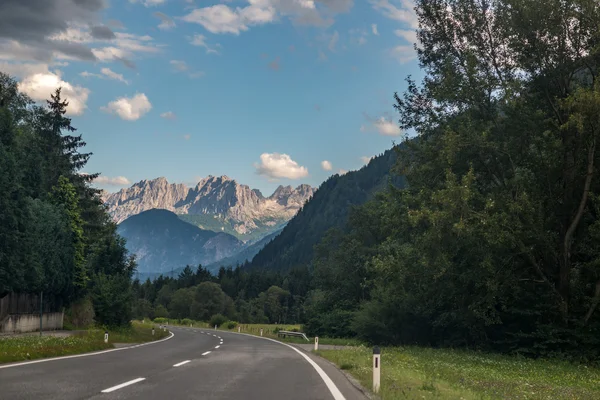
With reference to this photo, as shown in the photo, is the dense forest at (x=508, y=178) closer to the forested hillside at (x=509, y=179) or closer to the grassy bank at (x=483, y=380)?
the forested hillside at (x=509, y=179)

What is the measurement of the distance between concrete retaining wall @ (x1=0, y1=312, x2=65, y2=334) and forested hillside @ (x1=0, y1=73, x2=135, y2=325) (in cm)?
171

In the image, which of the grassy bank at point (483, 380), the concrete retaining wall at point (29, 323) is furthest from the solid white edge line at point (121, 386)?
the concrete retaining wall at point (29, 323)

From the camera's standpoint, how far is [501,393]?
41.7ft

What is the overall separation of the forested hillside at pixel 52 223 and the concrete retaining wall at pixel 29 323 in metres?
1.71

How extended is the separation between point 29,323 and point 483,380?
3633cm

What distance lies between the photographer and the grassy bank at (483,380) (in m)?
11.9

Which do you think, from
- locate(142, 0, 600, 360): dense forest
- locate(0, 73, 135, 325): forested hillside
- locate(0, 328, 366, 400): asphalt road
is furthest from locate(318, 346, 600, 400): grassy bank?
locate(0, 73, 135, 325): forested hillside

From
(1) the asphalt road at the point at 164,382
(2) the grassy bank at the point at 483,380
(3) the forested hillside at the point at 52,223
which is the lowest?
(2) the grassy bank at the point at 483,380

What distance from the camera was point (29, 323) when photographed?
1626 inches

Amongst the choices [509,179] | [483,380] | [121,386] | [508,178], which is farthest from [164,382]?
[508,178]

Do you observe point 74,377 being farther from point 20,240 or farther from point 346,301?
point 346,301

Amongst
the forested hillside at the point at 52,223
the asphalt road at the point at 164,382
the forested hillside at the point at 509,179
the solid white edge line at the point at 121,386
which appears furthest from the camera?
the forested hillside at the point at 52,223

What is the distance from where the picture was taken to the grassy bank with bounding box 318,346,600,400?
38.9ft

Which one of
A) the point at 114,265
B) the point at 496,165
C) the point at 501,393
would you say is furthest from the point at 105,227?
the point at 501,393
